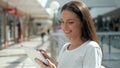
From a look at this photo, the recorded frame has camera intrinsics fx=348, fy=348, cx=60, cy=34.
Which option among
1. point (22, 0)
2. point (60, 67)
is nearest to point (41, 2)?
point (22, 0)

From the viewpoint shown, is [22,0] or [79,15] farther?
[22,0]

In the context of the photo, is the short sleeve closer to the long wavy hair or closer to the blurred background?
the long wavy hair

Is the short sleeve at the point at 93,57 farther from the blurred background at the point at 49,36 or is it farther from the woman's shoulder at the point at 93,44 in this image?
the blurred background at the point at 49,36

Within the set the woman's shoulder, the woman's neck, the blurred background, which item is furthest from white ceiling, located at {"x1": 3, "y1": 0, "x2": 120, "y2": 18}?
the woman's shoulder

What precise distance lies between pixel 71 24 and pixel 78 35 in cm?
8

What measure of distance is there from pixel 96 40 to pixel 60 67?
300 millimetres

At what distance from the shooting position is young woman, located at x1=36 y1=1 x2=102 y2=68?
213 cm

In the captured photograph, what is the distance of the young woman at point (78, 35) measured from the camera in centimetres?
213

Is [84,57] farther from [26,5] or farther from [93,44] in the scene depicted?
[26,5]

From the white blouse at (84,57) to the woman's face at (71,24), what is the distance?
0.31ft

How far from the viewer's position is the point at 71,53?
2.21m

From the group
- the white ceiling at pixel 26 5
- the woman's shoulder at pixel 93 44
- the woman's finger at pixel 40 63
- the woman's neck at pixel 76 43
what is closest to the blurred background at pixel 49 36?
the white ceiling at pixel 26 5

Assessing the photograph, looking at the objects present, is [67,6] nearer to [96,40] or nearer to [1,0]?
[96,40]

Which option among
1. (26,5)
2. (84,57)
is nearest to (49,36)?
(26,5)
